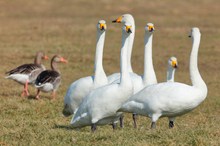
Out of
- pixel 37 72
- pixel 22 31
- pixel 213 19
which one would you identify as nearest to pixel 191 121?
pixel 37 72

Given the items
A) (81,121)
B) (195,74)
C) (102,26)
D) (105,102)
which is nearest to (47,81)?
(102,26)

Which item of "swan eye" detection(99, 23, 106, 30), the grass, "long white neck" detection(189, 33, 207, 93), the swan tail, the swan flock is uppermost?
"swan eye" detection(99, 23, 106, 30)

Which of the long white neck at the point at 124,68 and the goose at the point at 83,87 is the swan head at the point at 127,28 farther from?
the goose at the point at 83,87

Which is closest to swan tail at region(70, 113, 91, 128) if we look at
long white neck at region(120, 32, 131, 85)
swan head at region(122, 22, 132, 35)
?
long white neck at region(120, 32, 131, 85)

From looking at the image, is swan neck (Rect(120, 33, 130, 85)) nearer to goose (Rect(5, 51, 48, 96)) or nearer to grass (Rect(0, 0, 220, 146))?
grass (Rect(0, 0, 220, 146))

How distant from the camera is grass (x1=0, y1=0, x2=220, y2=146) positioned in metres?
9.14

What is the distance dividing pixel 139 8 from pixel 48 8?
288 inches

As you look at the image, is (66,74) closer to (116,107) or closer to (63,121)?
(63,121)

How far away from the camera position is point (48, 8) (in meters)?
50.5

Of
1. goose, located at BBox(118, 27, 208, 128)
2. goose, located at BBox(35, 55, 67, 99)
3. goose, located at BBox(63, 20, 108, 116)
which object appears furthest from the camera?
goose, located at BBox(35, 55, 67, 99)

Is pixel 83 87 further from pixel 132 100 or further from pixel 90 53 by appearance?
pixel 90 53

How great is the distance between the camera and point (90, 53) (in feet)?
92.9

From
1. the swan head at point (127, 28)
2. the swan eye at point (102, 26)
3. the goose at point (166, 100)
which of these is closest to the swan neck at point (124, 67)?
the swan head at point (127, 28)

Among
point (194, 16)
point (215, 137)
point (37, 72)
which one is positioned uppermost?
point (215, 137)
